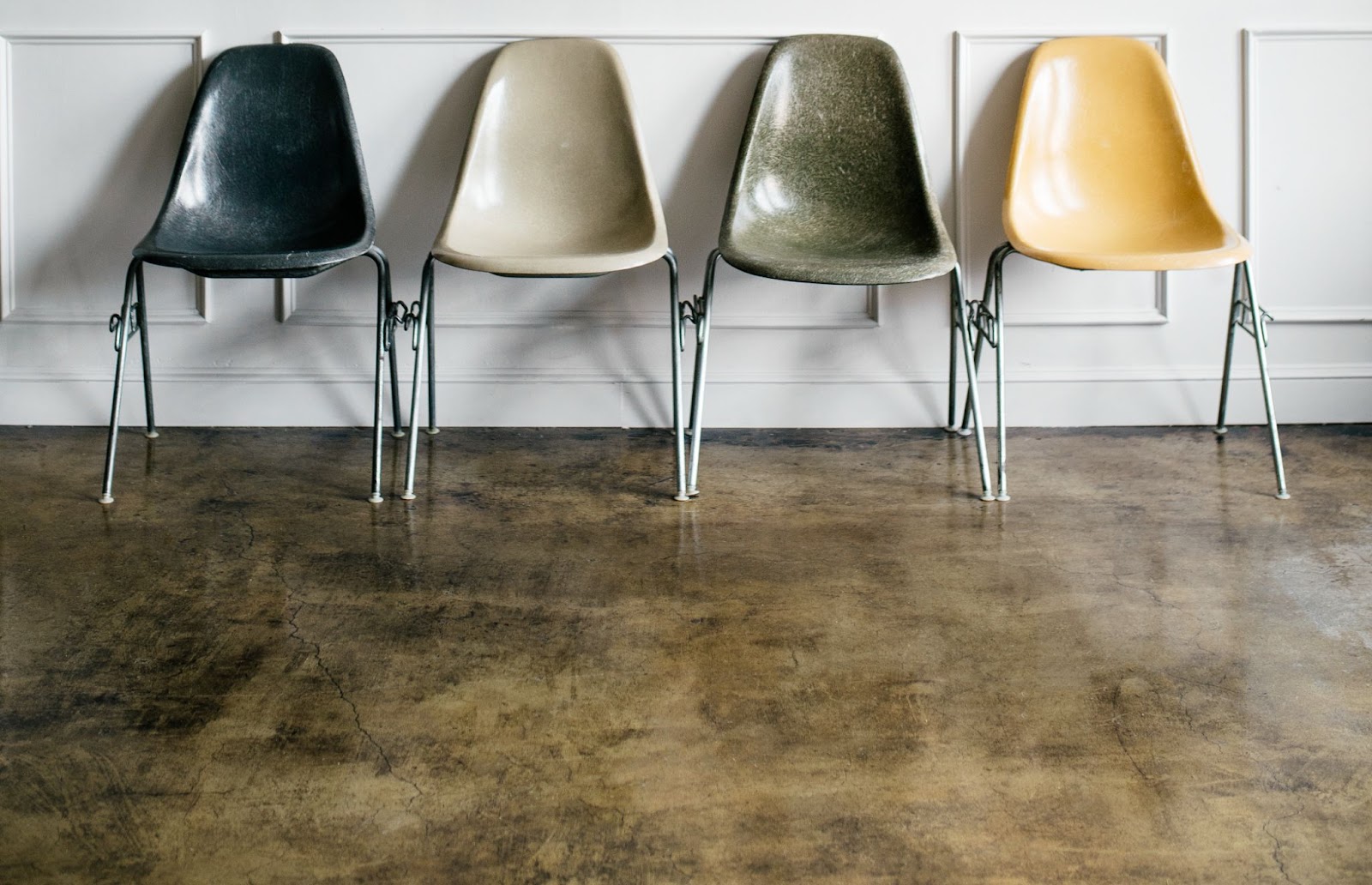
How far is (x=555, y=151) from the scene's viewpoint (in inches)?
113

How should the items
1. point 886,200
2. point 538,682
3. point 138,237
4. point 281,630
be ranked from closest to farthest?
point 538,682 → point 281,630 → point 886,200 → point 138,237

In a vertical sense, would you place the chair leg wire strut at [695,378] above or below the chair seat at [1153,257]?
below

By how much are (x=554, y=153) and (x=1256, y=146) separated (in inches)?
66.3

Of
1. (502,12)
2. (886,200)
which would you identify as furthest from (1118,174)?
(502,12)

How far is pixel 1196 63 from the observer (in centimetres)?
293

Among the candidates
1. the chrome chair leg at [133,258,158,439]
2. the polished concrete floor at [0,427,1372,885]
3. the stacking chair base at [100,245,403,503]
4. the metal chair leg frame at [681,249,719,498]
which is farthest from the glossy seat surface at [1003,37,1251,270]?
the chrome chair leg at [133,258,158,439]

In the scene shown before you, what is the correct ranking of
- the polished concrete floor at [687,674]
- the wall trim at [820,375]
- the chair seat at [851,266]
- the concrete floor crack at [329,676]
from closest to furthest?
1. the polished concrete floor at [687,674]
2. the concrete floor crack at [329,676]
3. the chair seat at [851,266]
4. the wall trim at [820,375]

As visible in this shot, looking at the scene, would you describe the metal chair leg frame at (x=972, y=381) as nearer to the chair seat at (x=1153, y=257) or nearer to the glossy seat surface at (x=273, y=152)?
the chair seat at (x=1153, y=257)

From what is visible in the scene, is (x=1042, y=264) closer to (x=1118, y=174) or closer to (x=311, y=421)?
(x=1118, y=174)

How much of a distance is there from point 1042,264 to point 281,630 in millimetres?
2048

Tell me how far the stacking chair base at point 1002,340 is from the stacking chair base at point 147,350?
Result: 3.97ft

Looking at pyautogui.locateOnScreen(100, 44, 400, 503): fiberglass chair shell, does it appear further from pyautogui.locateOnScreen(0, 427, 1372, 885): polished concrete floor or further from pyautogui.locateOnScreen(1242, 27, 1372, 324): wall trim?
pyautogui.locateOnScreen(1242, 27, 1372, 324): wall trim

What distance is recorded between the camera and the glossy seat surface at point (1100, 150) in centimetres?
282

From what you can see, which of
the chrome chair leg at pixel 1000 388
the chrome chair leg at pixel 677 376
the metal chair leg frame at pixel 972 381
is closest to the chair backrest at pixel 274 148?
the chrome chair leg at pixel 677 376
